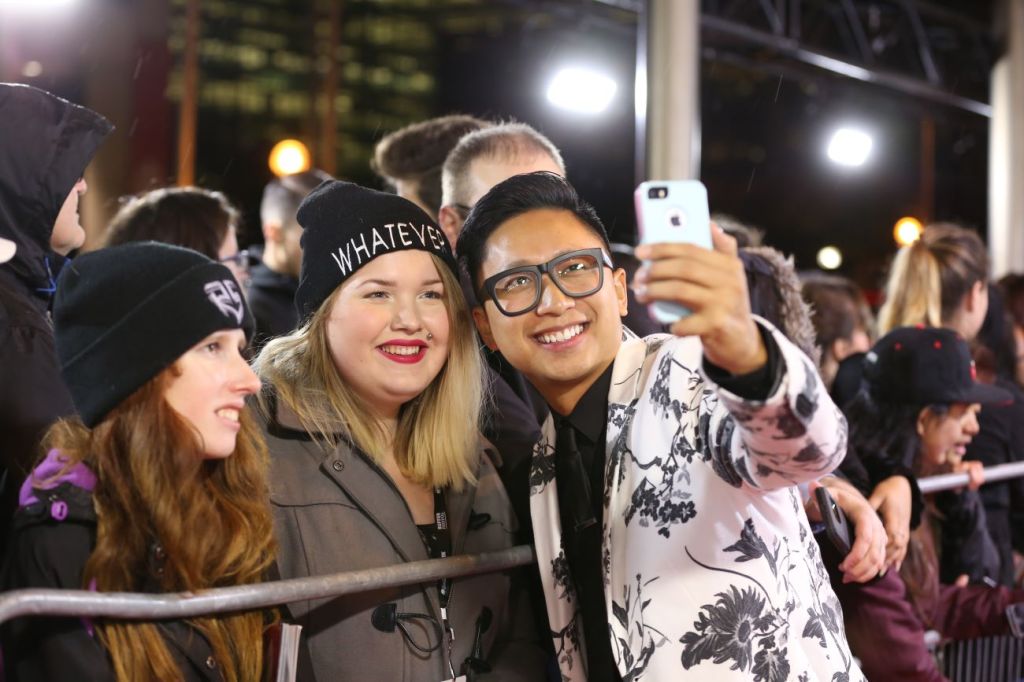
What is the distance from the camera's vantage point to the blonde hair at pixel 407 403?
8.10 feet

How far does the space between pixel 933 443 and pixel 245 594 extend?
246cm

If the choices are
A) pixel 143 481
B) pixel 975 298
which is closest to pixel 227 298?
pixel 143 481

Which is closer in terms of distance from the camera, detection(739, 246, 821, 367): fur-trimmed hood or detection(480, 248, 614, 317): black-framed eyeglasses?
detection(480, 248, 614, 317): black-framed eyeglasses

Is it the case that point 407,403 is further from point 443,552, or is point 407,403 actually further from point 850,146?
point 850,146

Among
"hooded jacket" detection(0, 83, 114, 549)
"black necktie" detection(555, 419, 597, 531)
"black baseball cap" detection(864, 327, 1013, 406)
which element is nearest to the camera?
"black necktie" detection(555, 419, 597, 531)

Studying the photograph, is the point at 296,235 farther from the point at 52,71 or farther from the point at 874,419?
the point at 52,71

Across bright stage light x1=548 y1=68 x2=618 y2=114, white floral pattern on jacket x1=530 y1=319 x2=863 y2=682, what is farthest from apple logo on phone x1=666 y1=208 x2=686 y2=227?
bright stage light x1=548 y1=68 x2=618 y2=114

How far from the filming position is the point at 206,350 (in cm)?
206

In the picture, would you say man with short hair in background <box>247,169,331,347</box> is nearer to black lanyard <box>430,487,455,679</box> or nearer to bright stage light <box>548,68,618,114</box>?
black lanyard <box>430,487,455,679</box>

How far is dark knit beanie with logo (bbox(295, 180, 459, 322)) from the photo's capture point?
8.29 feet

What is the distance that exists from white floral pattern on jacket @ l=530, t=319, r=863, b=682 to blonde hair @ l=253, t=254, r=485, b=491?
520mm

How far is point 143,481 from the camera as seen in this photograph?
1944 millimetres

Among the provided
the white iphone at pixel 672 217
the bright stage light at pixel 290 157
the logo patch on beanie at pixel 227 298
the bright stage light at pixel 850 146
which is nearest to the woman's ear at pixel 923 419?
the white iphone at pixel 672 217

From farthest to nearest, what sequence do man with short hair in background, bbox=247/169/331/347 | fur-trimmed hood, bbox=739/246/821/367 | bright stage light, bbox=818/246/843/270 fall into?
bright stage light, bbox=818/246/843/270, man with short hair in background, bbox=247/169/331/347, fur-trimmed hood, bbox=739/246/821/367
